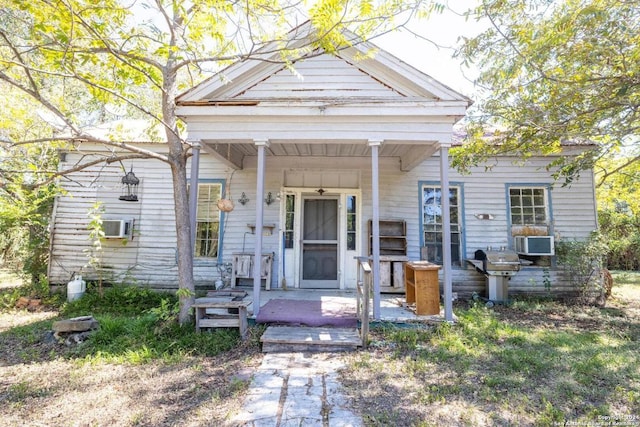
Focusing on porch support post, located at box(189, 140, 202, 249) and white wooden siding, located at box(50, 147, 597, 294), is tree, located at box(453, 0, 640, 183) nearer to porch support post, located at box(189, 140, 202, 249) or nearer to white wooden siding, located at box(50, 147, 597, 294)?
white wooden siding, located at box(50, 147, 597, 294)

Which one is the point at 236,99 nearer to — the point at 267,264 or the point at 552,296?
the point at 267,264

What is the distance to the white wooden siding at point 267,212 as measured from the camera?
22.0ft

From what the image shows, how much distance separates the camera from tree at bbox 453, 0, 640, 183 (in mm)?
4168

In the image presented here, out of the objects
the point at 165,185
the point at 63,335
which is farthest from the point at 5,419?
the point at 165,185

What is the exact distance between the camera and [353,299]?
18.2 ft

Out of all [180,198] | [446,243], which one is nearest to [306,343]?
[446,243]

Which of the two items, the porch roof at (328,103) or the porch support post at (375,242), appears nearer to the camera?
Result: the porch support post at (375,242)

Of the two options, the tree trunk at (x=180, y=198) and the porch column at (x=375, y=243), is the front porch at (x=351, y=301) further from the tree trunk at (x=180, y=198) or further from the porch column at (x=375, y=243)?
the tree trunk at (x=180, y=198)

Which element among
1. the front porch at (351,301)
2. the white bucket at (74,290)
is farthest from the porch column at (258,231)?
the white bucket at (74,290)

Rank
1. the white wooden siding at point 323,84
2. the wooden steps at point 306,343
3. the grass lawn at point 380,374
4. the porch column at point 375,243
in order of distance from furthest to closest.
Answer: the white wooden siding at point 323,84, the porch column at point 375,243, the wooden steps at point 306,343, the grass lawn at point 380,374

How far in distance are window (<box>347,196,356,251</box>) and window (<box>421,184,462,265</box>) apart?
4.99 feet

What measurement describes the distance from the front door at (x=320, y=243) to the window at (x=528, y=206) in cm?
388

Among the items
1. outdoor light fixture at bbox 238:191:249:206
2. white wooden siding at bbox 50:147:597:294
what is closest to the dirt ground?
white wooden siding at bbox 50:147:597:294

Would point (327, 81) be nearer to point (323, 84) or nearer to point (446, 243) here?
point (323, 84)
